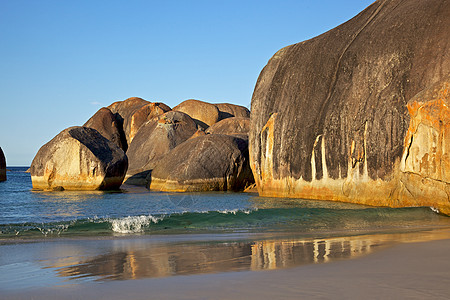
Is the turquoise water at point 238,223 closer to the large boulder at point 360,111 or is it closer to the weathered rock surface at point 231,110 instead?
the large boulder at point 360,111

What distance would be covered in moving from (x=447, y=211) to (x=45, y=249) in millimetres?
8448

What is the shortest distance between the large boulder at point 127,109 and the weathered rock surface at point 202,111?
177 inches

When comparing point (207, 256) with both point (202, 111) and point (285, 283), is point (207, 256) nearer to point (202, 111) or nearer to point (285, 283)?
point (285, 283)

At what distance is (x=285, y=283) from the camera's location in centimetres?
432

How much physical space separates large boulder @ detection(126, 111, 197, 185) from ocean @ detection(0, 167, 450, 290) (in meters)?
18.8

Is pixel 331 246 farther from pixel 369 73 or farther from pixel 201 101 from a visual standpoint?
pixel 201 101

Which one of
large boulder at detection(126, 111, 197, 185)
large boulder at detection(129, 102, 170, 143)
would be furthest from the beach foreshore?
large boulder at detection(129, 102, 170, 143)

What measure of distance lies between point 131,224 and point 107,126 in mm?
37088

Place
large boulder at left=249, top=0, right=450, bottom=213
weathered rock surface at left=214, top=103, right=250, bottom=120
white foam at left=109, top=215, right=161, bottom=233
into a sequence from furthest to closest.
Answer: weathered rock surface at left=214, top=103, right=250, bottom=120 → large boulder at left=249, top=0, right=450, bottom=213 → white foam at left=109, top=215, right=161, bottom=233

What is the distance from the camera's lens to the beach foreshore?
12.9ft

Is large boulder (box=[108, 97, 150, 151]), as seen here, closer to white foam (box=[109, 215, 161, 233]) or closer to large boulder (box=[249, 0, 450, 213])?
large boulder (box=[249, 0, 450, 213])

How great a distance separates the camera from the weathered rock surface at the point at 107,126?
45.5 meters

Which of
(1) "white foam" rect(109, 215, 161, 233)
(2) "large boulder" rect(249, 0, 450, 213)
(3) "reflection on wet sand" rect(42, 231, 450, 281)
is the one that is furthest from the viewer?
(2) "large boulder" rect(249, 0, 450, 213)

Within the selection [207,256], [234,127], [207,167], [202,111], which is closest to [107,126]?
[202,111]
